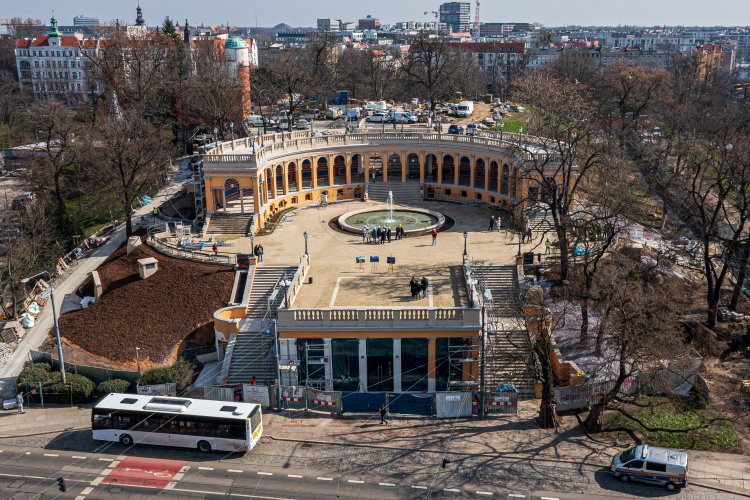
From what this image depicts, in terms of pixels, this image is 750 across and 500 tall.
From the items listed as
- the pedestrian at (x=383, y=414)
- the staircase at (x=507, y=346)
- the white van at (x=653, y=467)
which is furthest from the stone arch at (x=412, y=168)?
the white van at (x=653, y=467)

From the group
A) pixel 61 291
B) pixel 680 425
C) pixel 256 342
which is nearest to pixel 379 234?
pixel 256 342

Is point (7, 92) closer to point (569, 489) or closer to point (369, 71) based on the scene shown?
point (369, 71)

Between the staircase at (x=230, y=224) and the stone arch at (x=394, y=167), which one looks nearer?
the staircase at (x=230, y=224)

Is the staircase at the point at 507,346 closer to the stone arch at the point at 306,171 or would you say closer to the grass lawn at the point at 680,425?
the grass lawn at the point at 680,425

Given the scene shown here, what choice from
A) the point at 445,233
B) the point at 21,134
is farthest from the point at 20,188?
the point at 445,233

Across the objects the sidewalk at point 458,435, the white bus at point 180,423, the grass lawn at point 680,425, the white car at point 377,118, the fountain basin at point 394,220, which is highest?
the white car at point 377,118

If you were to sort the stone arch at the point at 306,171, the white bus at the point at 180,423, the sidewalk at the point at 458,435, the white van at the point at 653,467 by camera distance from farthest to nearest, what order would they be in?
1. the stone arch at the point at 306,171
2. the white bus at the point at 180,423
3. the sidewalk at the point at 458,435
4. the white van at the point at 653,467

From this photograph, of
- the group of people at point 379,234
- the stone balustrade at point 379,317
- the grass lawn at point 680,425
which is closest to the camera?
the grass lawn at point 680,425
